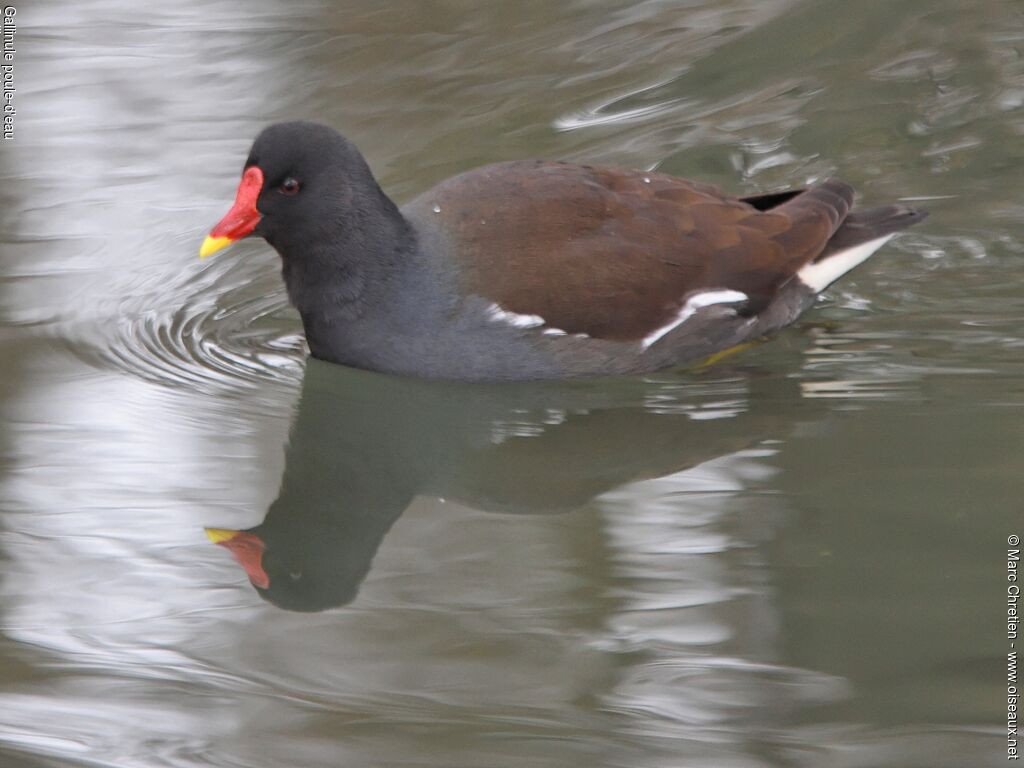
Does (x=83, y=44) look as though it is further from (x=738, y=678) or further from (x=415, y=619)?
(x=738, y=678)

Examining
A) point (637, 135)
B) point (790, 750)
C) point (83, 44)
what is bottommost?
point (790, 750)

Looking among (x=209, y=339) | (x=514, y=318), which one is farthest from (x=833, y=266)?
(x=209, y=339)

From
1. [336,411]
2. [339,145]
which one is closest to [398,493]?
[336,411]

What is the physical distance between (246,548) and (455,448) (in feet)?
2.84

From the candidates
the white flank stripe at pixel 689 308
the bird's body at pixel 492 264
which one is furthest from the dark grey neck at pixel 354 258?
the white flank stripe at pixel 689 308

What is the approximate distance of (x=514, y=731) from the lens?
10.7 feet

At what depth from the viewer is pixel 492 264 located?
15.9ft

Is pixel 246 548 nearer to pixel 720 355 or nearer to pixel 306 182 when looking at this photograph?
pixel 306 182

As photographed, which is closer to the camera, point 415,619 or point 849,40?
point 415,619

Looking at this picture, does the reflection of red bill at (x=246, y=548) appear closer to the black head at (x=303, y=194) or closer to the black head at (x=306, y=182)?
the black head at (x=303, y=194)

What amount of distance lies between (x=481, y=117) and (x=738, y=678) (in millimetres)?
4146

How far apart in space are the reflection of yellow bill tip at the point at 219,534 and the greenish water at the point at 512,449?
57 mm

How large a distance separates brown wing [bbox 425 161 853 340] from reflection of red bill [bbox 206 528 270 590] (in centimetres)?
118

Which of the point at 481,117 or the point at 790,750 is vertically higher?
the point at 481,117
